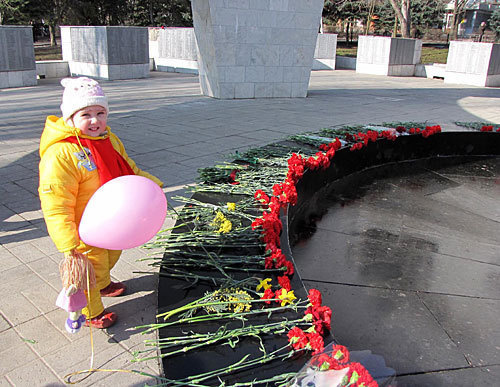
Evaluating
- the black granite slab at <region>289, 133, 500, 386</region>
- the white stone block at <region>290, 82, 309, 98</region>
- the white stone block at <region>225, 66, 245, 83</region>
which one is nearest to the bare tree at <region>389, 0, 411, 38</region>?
the white stone block at <region>290, 82, 309, 98</region>

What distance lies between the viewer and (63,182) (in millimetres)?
2426

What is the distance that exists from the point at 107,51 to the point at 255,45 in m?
6.27

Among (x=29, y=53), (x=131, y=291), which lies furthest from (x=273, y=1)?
(x=131, y=291)

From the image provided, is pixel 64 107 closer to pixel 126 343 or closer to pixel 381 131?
pixel 126 343

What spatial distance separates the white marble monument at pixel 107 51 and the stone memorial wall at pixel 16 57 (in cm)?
255

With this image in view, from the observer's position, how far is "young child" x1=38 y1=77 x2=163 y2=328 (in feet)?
7.76

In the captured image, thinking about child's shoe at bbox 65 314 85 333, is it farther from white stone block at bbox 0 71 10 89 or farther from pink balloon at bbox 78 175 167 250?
white stone block at bbox 0 71 10 89

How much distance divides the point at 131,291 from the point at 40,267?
790mm

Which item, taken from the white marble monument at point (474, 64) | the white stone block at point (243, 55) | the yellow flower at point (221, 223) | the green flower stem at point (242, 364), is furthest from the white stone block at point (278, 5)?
the green flower stem at point (242, 364)

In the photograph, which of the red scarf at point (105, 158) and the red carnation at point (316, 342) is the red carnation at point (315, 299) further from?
the red scarf at point (105, 158)

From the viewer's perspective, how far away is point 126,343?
258 centimetres

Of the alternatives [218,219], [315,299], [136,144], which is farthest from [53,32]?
[315,299]

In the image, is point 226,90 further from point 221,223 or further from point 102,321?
point 102,321

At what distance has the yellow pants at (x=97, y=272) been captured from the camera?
8.64 feet
